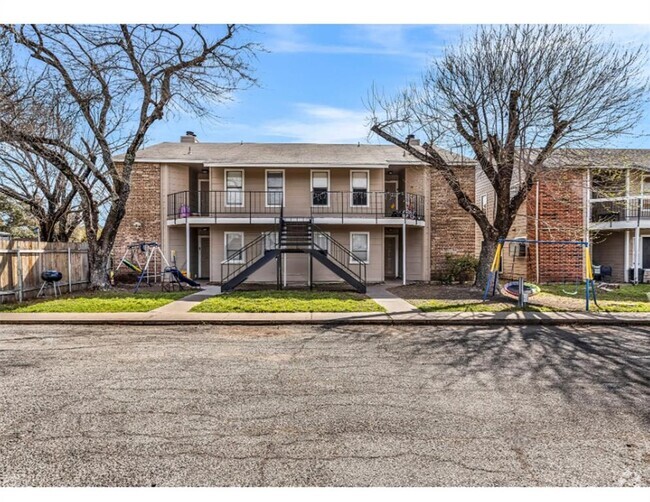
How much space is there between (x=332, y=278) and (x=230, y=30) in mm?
9855

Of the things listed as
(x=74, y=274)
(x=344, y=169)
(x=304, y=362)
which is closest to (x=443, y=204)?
(x=344, y=169)

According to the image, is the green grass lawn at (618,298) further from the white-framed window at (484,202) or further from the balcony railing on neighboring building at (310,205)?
the white-framed window at (484,202)

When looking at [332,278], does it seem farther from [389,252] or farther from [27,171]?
[27,171]

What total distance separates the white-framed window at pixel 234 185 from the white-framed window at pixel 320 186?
3.07 metres

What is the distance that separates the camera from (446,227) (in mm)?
18641

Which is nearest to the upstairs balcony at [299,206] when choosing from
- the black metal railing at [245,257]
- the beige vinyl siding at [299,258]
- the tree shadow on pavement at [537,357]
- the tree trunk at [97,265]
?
the beige vinyl siding at [299,258]

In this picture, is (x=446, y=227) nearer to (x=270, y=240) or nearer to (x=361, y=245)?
(x=361, y=245)

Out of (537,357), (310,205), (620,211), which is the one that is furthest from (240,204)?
(620,211)

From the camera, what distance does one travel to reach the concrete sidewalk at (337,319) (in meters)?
9.09

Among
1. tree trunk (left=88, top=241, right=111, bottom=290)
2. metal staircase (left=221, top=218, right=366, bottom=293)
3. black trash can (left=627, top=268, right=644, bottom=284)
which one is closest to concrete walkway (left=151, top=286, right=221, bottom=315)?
metal staircase (left=221, top=218, right=366, bottom=293)

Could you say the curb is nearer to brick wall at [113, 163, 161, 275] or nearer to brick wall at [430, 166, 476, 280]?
brick wall at [113, 163, 161, 275]

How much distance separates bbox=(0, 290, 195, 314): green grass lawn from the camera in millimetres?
10234

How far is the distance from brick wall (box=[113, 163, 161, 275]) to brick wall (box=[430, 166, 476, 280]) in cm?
1248

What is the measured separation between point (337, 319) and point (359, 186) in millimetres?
A: 9498
